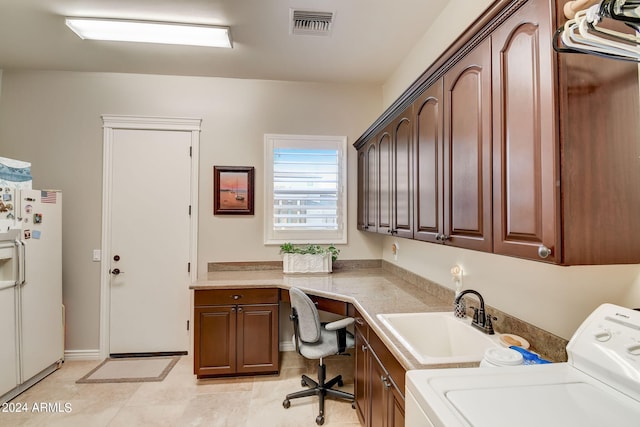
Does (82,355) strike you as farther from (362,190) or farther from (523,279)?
(523,279)

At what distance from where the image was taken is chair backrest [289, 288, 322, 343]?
2.14m

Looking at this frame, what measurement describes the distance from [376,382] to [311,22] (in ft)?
8.17

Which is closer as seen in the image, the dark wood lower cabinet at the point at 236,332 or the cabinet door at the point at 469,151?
the cabinet door at the point at 469,151

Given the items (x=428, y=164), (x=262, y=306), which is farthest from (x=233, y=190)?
(x=428, y=164)

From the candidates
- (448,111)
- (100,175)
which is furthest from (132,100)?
(448,111)

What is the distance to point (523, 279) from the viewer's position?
1.41 m

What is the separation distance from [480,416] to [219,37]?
9.29 feet

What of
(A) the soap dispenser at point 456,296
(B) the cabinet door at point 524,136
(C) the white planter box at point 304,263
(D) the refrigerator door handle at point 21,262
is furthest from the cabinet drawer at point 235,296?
(B) the cabinet door at point 524,136

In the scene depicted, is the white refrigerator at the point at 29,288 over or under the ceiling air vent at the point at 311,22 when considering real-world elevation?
under

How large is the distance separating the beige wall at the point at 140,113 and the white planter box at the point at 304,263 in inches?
11.9

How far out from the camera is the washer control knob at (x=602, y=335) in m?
0.87

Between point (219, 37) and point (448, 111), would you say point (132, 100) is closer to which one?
point (219, 37)

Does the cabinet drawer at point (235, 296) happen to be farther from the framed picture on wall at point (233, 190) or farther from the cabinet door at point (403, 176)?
the cabinet door at point (403, 176)

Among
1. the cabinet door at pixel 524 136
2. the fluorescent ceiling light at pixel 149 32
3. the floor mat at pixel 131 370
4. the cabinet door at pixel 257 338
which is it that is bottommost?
the floor mat at pixel 131 370
